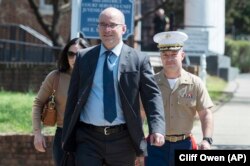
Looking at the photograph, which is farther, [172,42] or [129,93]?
[172,42]

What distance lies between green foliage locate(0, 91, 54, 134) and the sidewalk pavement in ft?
8.76

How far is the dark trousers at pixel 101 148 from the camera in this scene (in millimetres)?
5855

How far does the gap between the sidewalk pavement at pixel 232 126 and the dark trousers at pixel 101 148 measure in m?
5.39

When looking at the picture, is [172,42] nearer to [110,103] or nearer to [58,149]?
[110,103]

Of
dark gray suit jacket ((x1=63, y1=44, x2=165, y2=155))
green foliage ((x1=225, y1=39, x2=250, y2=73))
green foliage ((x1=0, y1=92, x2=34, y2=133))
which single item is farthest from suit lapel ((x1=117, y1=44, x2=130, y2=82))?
green foliage ((x1=225, y1=39, x2=250, y2=73))

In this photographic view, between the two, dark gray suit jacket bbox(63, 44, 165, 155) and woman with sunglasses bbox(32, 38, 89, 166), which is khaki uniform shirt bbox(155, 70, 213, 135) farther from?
woman with sunglasses bbox(32, 38, 89, 166)

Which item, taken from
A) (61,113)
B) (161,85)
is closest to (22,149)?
(61,113)

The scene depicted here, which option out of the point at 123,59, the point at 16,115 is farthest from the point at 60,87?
the point at 16,115

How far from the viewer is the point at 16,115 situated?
11.8 meters

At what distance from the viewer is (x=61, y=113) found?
6.97 m

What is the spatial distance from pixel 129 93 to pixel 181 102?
80 centimetres

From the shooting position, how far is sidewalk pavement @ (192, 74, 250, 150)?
38.7 feet

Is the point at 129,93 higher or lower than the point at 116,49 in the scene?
lower

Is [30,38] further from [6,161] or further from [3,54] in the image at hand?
[6,161]
